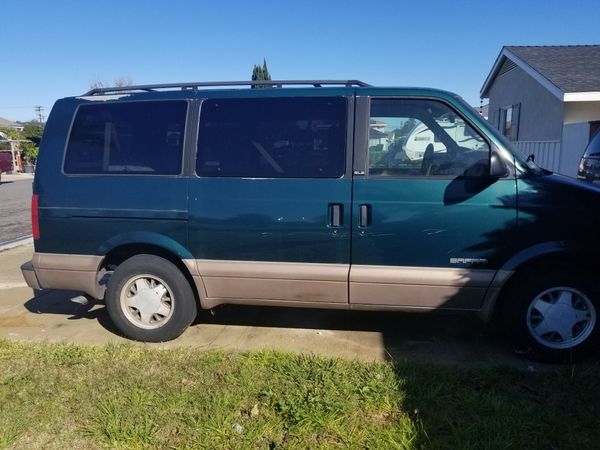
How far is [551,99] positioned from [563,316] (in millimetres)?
11566

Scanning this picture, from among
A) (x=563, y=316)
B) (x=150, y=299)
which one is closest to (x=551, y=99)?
(x=563, y=316)

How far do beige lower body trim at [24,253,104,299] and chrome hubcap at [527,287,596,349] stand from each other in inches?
138

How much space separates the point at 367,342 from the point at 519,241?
1466 mm

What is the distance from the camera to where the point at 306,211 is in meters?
3.89

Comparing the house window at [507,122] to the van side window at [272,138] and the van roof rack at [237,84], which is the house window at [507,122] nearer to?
the van roof rack at [237,84]

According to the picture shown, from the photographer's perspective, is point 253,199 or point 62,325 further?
point 62,325

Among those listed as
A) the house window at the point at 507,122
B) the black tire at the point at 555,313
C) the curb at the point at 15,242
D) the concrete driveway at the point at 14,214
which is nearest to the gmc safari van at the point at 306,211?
the black tire at the point at 555,313

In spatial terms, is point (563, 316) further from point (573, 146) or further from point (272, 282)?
point (573, 146)

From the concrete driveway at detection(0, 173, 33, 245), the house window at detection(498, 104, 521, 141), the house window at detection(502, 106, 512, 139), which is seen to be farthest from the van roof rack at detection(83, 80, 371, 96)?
the house window at detection(502, 106, 512, 139)

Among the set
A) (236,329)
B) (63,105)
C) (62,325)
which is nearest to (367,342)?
(236,329)

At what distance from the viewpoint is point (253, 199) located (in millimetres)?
3957

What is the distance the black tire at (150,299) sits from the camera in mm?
4223

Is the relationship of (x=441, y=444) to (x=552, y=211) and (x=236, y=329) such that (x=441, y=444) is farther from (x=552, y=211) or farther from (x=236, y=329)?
(x=236, y=329)

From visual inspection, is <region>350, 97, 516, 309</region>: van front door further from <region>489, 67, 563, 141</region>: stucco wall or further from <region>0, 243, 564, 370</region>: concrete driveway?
<region>489, 67, 563, 141</region>: stucco wall
